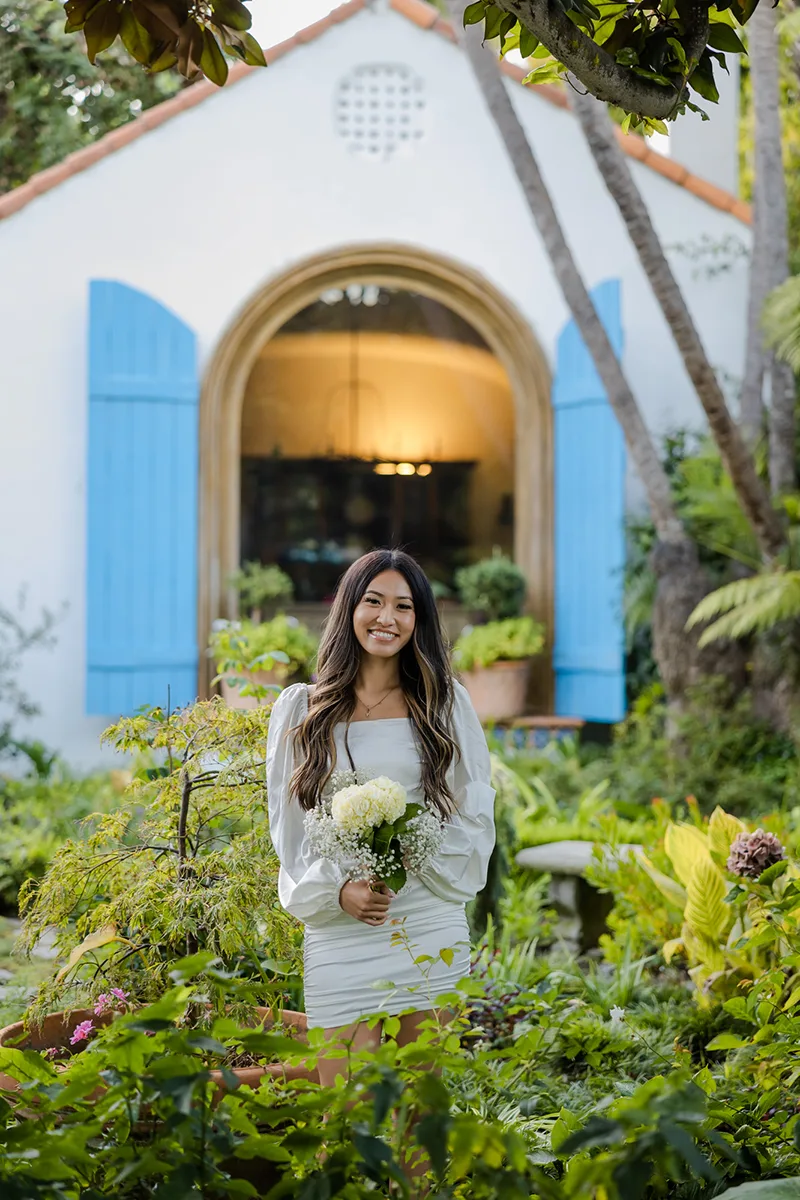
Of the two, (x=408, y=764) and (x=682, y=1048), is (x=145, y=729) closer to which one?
(x=408, y=764)

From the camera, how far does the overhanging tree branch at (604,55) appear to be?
2037 millimetres

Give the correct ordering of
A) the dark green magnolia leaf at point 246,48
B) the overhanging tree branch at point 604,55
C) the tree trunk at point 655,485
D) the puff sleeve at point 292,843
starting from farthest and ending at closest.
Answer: the tree trunk at point 655,485, the puff sleeve at point 292,843, the dark green magnolia leaf at point 246,48, the overhanging tree branch at point 604,55

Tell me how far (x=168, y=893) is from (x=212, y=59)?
1784 mm

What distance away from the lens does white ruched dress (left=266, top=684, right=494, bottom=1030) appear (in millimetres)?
2760

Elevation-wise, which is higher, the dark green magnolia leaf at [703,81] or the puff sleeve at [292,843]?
the dark green magnolia leaf at [703,81]

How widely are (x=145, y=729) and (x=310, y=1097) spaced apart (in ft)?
5.34

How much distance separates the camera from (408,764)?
292cm

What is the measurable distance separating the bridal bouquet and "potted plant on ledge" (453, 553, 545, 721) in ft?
18.1

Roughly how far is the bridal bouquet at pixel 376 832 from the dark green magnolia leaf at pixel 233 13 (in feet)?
4.63

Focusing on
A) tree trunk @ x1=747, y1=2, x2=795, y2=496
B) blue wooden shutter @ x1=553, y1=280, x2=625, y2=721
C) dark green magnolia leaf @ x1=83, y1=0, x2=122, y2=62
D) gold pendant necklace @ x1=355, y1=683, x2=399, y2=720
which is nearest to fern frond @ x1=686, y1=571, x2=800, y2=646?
tree trunk @ x1=747, y1=2, x2=795, y2=496

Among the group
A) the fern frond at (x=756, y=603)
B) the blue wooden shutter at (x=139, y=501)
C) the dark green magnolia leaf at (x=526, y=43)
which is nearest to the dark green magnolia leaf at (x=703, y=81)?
the dark green magnolia leaf at (x=526, y=43)

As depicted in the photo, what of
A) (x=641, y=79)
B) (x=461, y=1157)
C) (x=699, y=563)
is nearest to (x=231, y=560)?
(x=699, y=563)

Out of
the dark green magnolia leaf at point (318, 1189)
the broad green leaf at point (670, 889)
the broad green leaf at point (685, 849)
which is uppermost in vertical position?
the dark green magnolia leaf at point (318, 1189)

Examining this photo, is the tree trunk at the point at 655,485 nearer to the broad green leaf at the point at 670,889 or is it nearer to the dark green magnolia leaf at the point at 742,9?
the broad green leaf at the point at 670,889
